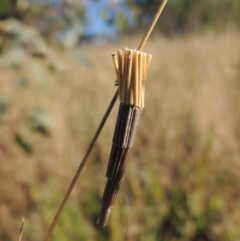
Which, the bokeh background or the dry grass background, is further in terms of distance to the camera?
the dry grass background

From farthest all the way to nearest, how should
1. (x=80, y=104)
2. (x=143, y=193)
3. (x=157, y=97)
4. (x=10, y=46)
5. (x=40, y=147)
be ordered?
(x=80, y=104), (x=157, y=97), (x=40, y=147), (x=143, y=193), (x=10, y=46)

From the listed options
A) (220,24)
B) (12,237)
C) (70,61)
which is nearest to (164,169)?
(12,237)

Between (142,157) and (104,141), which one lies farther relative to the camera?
(104,141)

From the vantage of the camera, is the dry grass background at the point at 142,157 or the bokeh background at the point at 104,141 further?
the dry grass background at the point at 142,157

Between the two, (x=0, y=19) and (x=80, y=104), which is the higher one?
(x=0, y=19)

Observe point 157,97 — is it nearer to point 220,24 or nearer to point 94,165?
point 94,165
